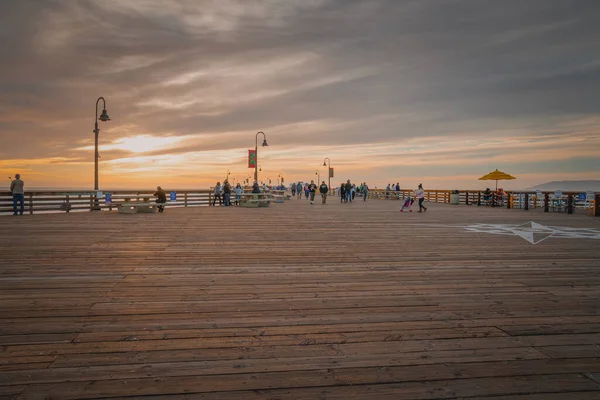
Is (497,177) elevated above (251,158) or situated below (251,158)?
below

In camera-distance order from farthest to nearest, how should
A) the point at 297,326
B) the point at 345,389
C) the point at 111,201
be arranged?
the point at 111,201 < the point at 297,326 < the point at 345,389

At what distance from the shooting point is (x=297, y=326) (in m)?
3.84

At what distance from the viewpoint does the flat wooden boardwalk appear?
273 centimetres

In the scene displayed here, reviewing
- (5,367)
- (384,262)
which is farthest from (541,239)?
(5,367)

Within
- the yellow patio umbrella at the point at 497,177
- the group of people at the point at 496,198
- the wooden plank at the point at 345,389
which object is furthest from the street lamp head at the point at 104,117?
Answer: the yellow patio umbrella at the point at 497,177

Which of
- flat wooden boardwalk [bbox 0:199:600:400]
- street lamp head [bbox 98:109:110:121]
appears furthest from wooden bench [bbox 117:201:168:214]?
flat wooden boardwalk [bbox 0:199:600:400]

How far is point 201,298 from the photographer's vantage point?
4785mm

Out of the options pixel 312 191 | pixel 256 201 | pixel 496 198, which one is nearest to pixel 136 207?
pixel 256 201

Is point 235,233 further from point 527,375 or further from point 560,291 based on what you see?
point 527,375

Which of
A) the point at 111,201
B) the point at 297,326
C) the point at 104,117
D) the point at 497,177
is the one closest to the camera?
the point at 297,326

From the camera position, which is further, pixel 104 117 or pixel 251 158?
pixel 251 158

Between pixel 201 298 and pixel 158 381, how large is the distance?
2047 millimetres

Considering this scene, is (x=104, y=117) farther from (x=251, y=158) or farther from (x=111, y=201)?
(x=251, y=158)

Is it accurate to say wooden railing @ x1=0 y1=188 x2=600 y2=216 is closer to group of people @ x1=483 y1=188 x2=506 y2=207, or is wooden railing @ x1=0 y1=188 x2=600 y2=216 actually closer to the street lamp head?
group of people @ x1=483 y1=188 x2=506 y2=207
